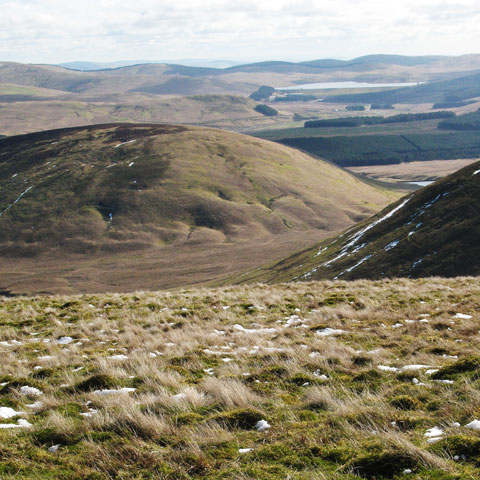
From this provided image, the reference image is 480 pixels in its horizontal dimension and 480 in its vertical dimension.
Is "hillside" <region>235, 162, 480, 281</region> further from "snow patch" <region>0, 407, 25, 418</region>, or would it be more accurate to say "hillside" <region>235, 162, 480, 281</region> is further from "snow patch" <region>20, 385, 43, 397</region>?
"snow patch" <region>0, 407, 25, 418</region>

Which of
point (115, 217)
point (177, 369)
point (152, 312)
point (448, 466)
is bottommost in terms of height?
point (115, 217)

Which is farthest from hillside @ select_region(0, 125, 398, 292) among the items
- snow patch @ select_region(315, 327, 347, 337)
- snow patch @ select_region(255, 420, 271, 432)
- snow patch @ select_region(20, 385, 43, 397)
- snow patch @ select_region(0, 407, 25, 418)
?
snow patch @ select_region(255, 420, 271, 432)

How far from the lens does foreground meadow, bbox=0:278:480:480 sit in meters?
7.00

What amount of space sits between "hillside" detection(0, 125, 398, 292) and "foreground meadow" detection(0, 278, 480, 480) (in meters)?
89.3

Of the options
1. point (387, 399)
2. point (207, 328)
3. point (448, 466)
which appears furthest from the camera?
point (207, 328)

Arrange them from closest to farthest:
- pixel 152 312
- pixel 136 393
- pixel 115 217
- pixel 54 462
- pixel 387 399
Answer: pixel 54 462, pixel 387 399, pixel 136 393, pixel 152 312, pixel 115 217

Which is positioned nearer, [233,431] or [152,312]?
[233,431]

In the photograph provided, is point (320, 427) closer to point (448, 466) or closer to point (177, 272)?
point (448, 466)

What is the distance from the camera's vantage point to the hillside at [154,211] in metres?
125

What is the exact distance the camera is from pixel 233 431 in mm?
8375

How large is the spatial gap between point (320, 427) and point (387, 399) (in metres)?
2.05

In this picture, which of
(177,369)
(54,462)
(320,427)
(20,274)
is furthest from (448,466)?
(20,274)

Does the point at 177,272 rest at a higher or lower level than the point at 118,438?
lower

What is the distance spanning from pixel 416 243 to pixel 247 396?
202 feet
